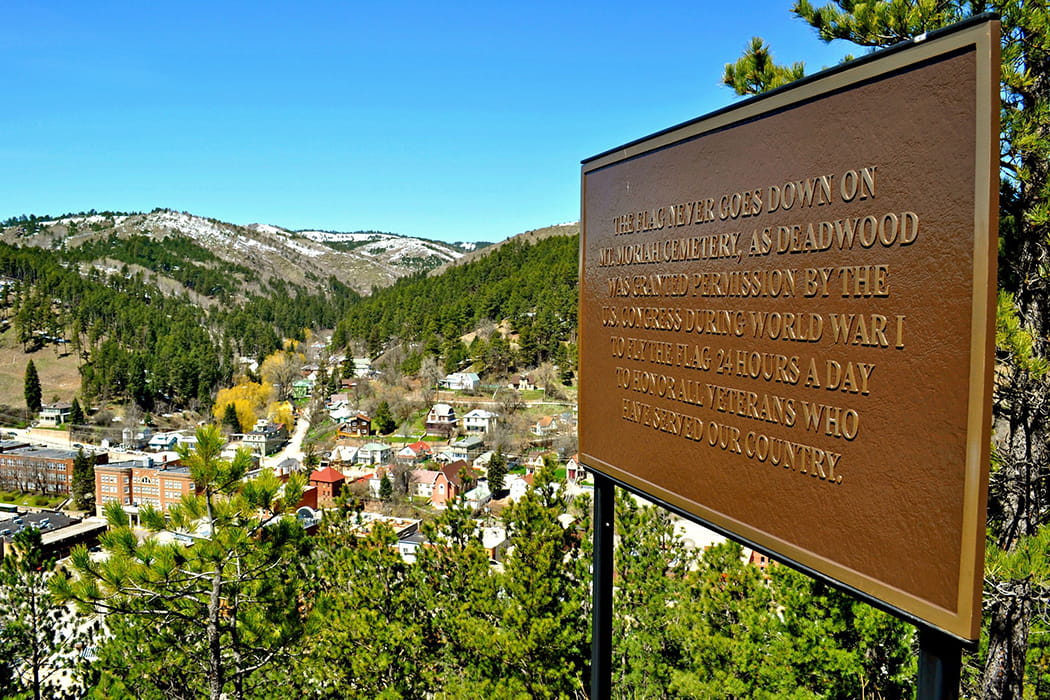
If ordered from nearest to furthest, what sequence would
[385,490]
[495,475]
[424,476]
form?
[495,475], [385,490], [424,476]

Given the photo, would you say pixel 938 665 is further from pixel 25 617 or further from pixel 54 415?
pixel 54 415

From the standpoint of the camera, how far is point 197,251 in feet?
422

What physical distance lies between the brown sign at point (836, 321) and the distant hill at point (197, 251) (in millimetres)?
114669

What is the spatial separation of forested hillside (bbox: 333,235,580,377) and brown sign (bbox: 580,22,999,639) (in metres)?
40.7

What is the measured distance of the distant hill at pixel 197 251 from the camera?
11301 centimetres

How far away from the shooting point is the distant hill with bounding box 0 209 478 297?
371 feet

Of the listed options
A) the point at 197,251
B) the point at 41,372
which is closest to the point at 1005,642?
the point at 41,372

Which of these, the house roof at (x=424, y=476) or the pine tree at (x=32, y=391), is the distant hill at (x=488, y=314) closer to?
the house roof at (x=424, y=476)

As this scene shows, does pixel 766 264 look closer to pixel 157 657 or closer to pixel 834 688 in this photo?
pixel 834 688

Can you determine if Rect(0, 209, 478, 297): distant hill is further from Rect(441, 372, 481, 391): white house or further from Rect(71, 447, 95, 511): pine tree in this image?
Rect(71, 447, 95, 511): pine tree

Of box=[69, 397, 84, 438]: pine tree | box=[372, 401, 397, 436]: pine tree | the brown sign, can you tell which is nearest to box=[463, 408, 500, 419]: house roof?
box=[372, 401, 397, 436]: pine tree

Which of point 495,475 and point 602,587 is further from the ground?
point 602,587

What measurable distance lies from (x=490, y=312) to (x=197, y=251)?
300 ft

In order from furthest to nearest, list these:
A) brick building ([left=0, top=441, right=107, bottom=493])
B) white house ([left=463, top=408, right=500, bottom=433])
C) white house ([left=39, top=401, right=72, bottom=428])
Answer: white house ([left=39, top=401, right=72, bottom=428])
white house ([left=463, top=408, right=500, bottom=433])
brick building ([left=0, top=441, right=107, bottom=493])
